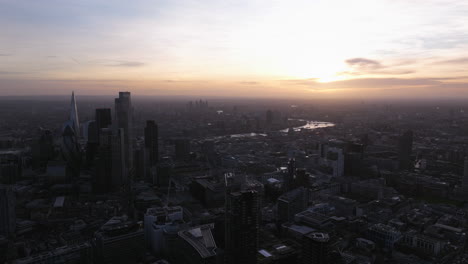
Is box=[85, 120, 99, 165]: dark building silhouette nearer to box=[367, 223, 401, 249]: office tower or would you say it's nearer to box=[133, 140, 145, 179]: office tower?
box=[133, 140, 145, 179]: office tower

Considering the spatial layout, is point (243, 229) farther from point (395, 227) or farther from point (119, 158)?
point (119, 158)

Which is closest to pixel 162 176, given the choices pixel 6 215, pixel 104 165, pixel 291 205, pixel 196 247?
pixel 104 165

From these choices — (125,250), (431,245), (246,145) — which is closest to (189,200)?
(125,250)

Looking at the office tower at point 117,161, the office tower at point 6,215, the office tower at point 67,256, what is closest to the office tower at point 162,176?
the office tower at point 117,161

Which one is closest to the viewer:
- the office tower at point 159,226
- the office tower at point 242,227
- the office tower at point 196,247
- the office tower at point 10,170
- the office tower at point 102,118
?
the office tower at point 196,247

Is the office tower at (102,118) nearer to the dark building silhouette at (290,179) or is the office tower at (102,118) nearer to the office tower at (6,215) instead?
the office tower at (6,215)

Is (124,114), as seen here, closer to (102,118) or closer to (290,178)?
(102,118)

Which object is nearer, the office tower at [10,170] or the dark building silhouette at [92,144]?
Answer: the office tower at [10,170]
